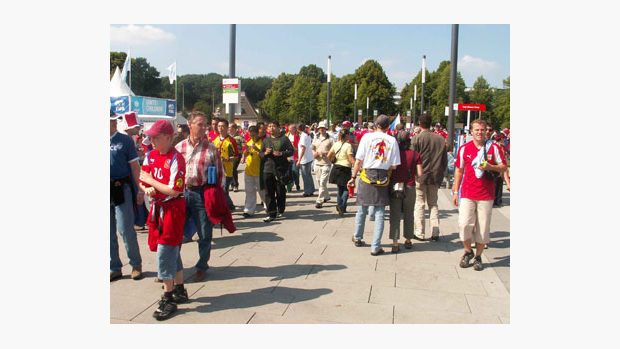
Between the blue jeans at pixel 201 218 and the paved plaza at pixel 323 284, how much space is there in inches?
9.5

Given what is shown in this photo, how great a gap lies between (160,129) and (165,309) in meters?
1.56

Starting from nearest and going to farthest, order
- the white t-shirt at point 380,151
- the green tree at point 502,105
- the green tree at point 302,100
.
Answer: the white t-shirt at point 380,151 < the green tree at point 502,105 < the green tree at point 302,100

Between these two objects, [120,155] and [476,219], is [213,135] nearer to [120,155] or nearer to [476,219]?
[120,155]

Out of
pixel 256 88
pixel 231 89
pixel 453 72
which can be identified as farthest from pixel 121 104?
pixel 256 88

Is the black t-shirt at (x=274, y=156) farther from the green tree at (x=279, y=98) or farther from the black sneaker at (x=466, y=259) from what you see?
the green tree at (x=279, y=98)

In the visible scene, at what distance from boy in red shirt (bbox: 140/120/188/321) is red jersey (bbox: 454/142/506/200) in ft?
11.4

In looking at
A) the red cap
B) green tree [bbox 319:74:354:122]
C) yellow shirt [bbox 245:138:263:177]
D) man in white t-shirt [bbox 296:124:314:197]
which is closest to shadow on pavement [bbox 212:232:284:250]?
yellow shirt [bbox 245:138:263:177]

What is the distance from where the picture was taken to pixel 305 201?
11.2 metres

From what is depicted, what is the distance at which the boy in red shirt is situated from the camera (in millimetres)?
4152

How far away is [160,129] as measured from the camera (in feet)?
13.7

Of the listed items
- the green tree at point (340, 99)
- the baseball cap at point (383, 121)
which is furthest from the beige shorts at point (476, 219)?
the green tree at point (340, 99)

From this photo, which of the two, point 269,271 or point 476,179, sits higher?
point 476,179

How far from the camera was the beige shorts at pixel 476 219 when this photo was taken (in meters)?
5.92

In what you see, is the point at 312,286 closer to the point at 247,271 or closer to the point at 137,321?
the point at 247,271
